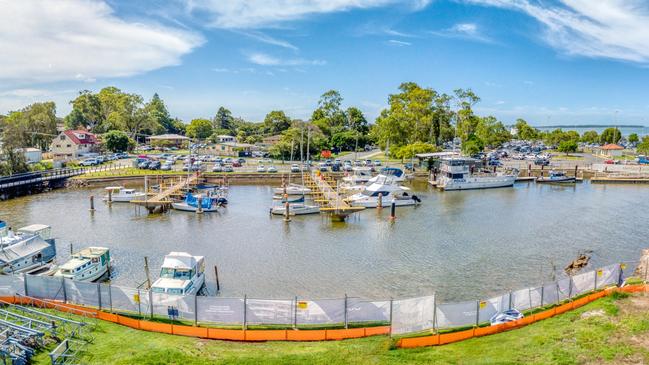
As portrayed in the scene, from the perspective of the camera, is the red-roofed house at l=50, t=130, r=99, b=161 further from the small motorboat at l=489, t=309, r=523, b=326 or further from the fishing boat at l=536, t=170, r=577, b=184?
the fishing boat at l=536, t=170, r=577, b=184

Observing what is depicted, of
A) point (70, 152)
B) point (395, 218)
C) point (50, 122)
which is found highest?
point (50, 122)

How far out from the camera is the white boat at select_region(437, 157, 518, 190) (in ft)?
211

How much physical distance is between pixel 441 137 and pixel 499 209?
6175 centimetres

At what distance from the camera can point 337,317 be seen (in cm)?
1767

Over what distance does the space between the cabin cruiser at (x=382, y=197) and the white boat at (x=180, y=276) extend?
26.4 metres

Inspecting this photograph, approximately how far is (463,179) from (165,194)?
137 feet

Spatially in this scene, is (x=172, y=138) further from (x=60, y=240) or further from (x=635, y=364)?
(x=635, y=364)

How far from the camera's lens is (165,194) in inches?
1932

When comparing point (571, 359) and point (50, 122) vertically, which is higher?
point (50, 122)

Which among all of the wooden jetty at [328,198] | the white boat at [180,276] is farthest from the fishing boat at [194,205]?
the white boat at [180,276]

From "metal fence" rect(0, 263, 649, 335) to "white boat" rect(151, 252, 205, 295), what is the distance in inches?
174

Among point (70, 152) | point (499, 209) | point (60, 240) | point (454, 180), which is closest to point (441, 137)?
point (454, 180)

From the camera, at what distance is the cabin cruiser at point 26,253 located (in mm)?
25723

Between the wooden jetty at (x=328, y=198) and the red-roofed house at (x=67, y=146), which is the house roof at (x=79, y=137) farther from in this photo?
the wooden jetty at (x=328, y=198)
